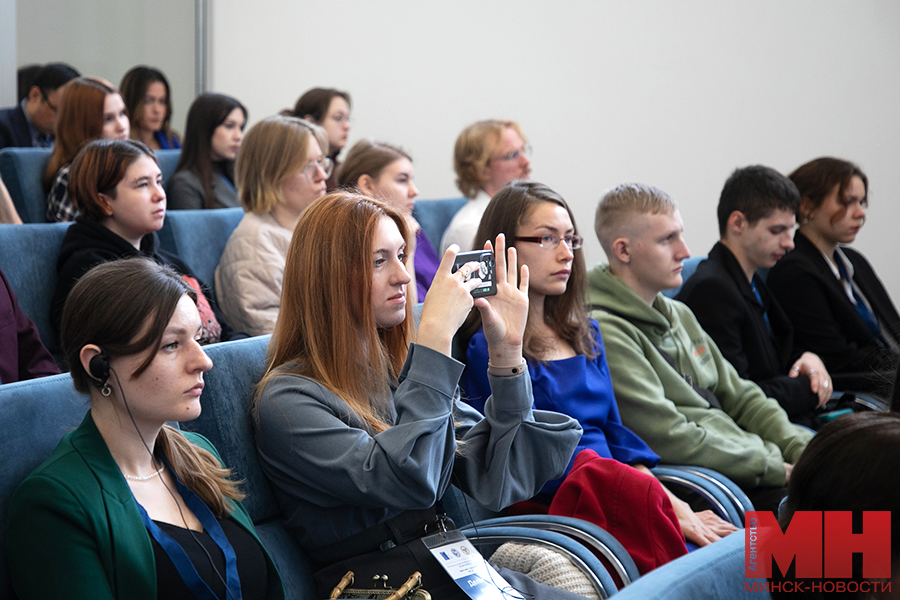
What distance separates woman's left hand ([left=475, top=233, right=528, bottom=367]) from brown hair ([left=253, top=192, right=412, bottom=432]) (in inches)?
8.6

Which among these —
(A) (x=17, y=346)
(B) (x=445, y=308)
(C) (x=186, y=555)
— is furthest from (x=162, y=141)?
(C) (x=186, y=555)

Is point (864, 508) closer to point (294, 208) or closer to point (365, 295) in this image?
point (365, 295)

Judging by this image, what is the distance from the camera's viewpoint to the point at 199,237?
2.94 metres

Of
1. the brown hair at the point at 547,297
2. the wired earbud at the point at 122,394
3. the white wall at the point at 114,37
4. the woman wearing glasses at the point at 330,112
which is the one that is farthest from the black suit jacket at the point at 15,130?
the wired earbud at the point at 122,394

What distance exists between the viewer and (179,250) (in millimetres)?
2850

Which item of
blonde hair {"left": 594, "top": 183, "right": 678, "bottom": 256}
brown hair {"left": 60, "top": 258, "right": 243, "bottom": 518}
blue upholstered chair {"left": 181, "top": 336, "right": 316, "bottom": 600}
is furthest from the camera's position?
blonde hair {"left": 594, "top": 183, "right": 678, "bottom": 256}

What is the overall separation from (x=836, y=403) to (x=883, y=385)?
0.60 ft

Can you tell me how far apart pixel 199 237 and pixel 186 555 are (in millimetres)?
1868

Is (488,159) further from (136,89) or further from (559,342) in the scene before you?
(136,89)

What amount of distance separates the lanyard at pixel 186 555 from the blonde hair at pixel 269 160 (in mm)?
1704

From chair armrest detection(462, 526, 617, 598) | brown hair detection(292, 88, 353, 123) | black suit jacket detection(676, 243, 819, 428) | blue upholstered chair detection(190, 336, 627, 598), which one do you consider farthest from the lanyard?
brown hair detection(292, 88, 353, 123)

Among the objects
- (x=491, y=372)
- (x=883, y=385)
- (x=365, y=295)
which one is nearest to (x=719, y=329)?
(x=883, y=385)

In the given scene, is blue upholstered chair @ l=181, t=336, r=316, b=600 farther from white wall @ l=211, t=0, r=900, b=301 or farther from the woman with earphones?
white wall @ l=211, t=0, r=900, b=301

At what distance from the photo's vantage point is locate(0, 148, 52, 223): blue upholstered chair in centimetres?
329
